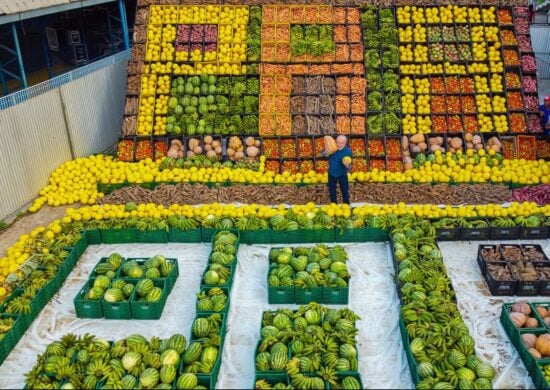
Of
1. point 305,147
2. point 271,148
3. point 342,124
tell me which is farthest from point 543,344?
point 271,148

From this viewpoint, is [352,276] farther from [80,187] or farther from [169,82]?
[169,82]

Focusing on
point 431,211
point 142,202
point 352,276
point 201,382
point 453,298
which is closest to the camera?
point 201,382

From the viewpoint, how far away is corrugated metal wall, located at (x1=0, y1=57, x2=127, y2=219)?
11328mm

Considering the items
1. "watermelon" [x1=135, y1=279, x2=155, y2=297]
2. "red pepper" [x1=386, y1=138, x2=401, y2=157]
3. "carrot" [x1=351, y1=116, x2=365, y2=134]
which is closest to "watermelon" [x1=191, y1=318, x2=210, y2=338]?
"watermelon" [x1=135, y1=279, x2=155, y2=297]

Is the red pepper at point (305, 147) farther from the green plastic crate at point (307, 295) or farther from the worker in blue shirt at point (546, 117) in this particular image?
the worker in blue shirt at point (546, 117)

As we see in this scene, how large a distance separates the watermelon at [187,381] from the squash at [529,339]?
4512mm

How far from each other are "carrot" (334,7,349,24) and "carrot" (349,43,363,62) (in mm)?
847

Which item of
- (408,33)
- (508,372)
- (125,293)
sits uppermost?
(408,33)

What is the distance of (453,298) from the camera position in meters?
7.95

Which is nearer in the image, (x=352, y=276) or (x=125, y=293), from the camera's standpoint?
(x=125, y=293)

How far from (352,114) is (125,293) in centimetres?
777

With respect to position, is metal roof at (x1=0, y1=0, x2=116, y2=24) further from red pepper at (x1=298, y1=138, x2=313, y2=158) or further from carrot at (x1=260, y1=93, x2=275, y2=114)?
red pepper at (x1=298, y1=138, x2=313, y2=158)

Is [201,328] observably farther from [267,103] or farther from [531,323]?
[267,103]

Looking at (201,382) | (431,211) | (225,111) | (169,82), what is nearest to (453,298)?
(431,211)
